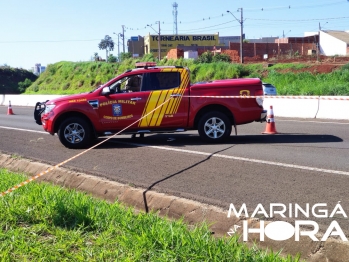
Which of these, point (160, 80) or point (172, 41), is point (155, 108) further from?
point (172, 41)

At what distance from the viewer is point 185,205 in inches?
237

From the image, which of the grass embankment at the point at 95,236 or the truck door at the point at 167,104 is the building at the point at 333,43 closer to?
the truck door at the point at 167,104

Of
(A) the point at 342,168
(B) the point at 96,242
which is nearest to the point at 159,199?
(B) the point at 96,242

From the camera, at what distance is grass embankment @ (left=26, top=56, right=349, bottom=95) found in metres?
36.4

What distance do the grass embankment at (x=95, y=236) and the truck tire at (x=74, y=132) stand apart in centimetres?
514

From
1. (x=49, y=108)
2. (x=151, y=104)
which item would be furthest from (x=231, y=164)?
(x=49, y=108)

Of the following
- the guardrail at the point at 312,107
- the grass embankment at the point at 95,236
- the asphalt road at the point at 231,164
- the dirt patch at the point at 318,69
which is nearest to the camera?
the grass embankment at the point at 95,236

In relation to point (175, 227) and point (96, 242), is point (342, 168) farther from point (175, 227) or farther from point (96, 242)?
point (96, 242)

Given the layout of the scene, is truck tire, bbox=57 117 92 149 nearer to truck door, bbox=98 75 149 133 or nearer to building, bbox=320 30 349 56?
truck door, bbox=98 75 149 133

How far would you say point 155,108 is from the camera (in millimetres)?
11344

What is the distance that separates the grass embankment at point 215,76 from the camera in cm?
3636

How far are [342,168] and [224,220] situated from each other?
3.51 metres
